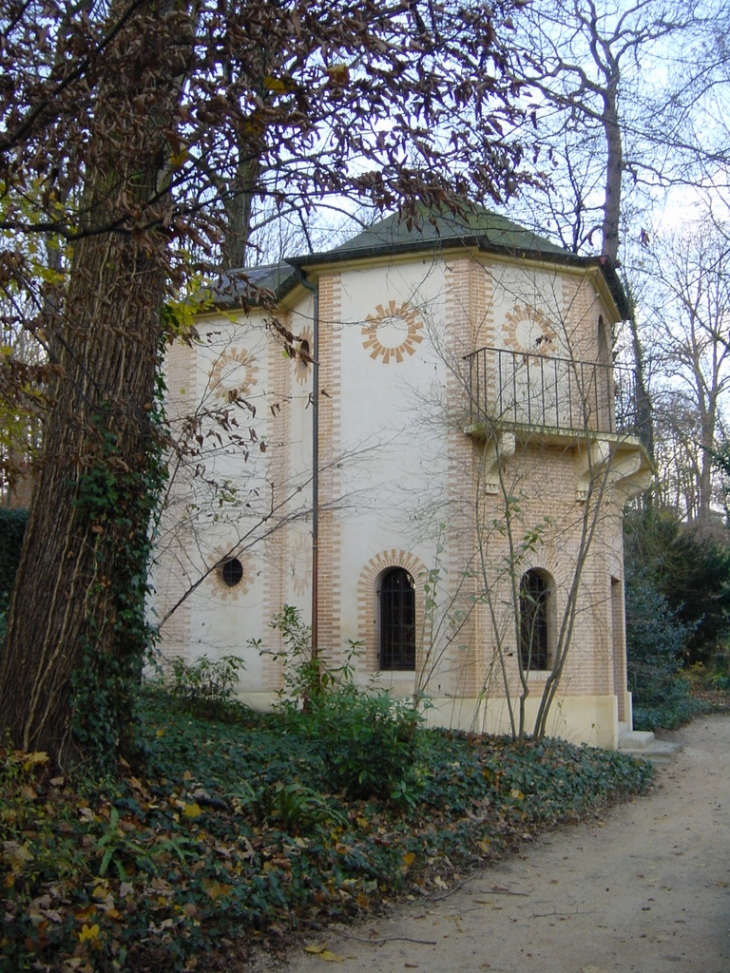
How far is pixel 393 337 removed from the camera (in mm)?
13992

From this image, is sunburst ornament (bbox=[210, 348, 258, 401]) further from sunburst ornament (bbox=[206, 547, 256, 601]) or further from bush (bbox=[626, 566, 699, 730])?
bush (bbox=[626, 566, 699, 730])

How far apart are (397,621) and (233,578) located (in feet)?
11.3

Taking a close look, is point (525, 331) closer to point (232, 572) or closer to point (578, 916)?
point (232, 572)

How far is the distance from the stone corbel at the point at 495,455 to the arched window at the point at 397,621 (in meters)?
1.73

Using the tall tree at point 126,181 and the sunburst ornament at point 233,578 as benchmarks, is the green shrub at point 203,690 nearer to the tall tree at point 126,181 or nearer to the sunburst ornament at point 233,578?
the sunburst ornament at point 233,578

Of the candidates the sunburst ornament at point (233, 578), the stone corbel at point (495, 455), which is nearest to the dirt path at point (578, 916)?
the stone corbel at point (495, 455)

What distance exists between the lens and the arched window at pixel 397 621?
13.6 metres

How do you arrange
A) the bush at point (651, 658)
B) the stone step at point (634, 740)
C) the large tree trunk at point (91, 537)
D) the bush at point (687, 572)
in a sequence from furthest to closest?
the bush at point (687, 572) < the bush at point (651, 658) < the stone step at point (634, 740) < the large tree trunk at point (91, 537)

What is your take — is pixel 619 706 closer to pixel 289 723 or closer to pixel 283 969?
pixel 289 723

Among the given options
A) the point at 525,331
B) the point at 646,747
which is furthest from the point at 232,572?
the point at 646,747

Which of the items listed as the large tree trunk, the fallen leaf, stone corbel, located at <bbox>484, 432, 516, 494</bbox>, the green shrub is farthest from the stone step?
the fallen leaf

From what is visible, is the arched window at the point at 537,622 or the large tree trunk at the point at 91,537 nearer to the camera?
the large tree trunk at the point at 91,537

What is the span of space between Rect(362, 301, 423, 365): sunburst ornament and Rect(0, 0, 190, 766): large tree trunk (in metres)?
6.67

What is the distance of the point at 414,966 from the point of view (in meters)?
5.75
